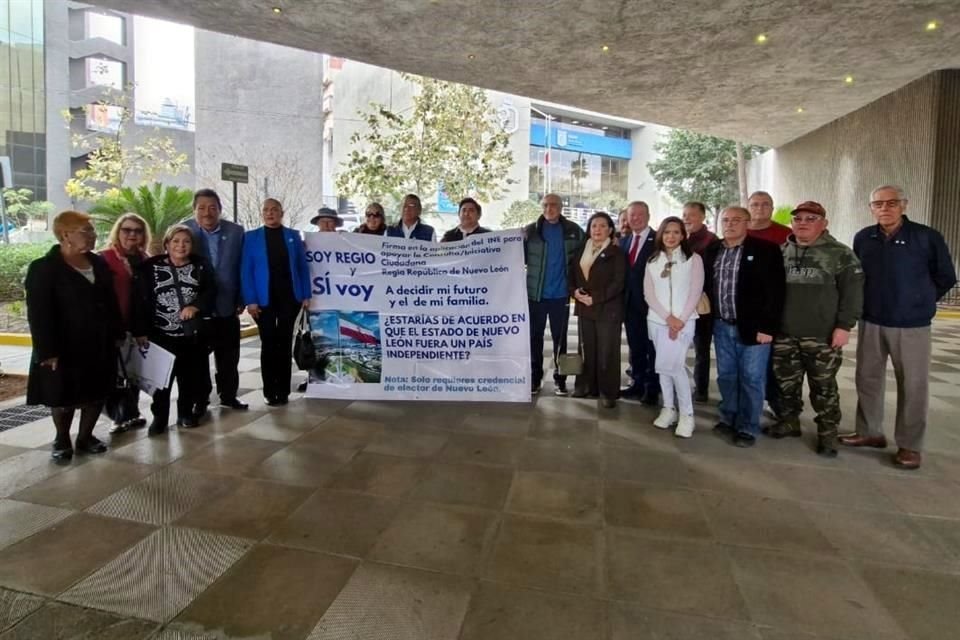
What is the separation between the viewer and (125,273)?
397cm

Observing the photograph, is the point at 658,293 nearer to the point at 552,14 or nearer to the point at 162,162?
the point at 552,14

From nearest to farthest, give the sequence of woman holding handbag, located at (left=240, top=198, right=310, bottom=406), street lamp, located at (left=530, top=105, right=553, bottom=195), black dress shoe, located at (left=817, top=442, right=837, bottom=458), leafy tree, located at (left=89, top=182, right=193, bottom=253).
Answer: black dress shoe, located at (left=817, top=442, right=837, bottom=458) < woman holding handbag, located at (left=240, top=198, right=310, bottom=406) < leafy tree, located at (left=89, top=182, right=193, bottom=253) < street lamp, located at (left=530, top=105, right=553, bottom=195)

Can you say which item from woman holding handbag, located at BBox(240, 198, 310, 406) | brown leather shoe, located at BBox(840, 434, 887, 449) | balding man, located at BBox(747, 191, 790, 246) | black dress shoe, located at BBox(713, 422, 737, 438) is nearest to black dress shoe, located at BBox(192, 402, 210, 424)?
woman holding handbag, located at BBox(240, 198, 310, 406)

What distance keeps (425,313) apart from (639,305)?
6.30ft

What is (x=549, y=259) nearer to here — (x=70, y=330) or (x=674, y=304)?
(x=674, y=304)

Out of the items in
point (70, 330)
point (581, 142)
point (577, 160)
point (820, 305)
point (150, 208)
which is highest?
point (581, 142)

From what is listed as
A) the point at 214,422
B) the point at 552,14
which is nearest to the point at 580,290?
the point at 214,422

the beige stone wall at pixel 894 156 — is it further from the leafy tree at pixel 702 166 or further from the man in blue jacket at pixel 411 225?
the man in blue jacket at pixel 411 225

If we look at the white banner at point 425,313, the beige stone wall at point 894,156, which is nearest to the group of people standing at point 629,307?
the white banner at point 425,313

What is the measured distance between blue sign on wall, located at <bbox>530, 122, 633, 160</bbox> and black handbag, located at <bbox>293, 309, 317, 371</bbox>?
119ft

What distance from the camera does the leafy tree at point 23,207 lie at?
2047 centimetres

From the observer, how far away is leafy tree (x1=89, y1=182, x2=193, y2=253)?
788 centimetres

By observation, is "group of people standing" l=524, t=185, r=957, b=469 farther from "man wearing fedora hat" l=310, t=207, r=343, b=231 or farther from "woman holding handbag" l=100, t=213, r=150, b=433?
"woman holding handbag" l=100, t=213, r=150, b=433

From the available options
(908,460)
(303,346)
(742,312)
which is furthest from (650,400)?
(303,346)
